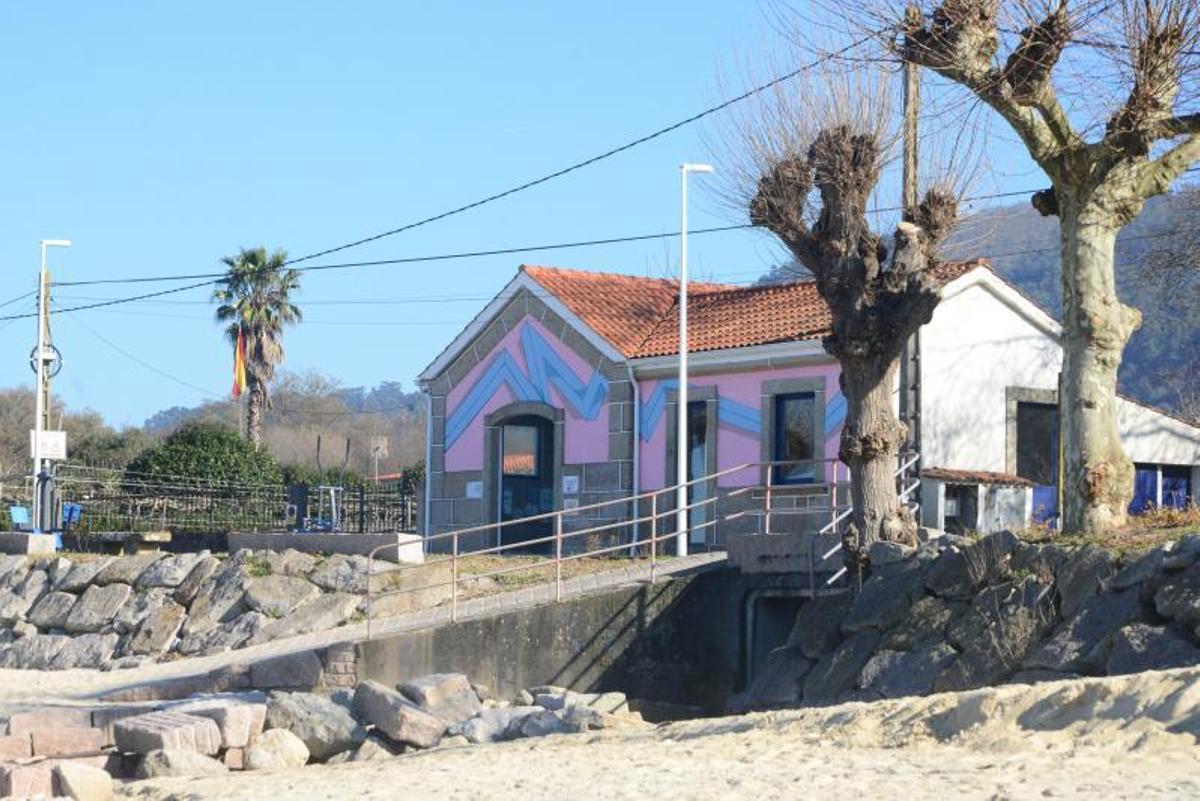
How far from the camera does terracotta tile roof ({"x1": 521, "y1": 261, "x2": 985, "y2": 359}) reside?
27.6 metres

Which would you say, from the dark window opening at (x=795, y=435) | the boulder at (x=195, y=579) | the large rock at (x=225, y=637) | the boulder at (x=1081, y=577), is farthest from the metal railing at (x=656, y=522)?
the boulder at (x=1081, y=577)

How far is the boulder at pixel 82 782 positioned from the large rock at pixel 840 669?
6585mm

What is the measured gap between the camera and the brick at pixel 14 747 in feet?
53.1

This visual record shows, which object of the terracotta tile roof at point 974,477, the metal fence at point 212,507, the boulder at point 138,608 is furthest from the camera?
the metal fence at point 212,507

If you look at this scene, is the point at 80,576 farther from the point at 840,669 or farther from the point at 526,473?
the point at 840,669

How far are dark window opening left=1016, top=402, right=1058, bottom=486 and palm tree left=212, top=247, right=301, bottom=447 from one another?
110 ft

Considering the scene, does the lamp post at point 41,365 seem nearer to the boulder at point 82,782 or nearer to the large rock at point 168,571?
the large rock at point 168,571

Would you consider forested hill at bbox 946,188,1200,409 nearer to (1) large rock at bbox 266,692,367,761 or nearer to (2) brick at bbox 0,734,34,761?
(1) large rock at bbox 266,692,367,761

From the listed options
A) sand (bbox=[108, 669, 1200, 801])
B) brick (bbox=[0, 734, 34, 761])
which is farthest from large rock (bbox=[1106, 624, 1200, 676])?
brick (bbox=[0, 734, 34, 761])

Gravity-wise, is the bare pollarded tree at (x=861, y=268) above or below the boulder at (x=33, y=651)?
above

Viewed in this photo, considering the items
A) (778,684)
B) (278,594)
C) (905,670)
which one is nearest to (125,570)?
(278,594)

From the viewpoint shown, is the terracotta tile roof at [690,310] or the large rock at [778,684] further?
the terracotta tile roof at [690,310]

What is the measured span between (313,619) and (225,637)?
132 centimetres

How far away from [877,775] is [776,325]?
1697 centimetres
